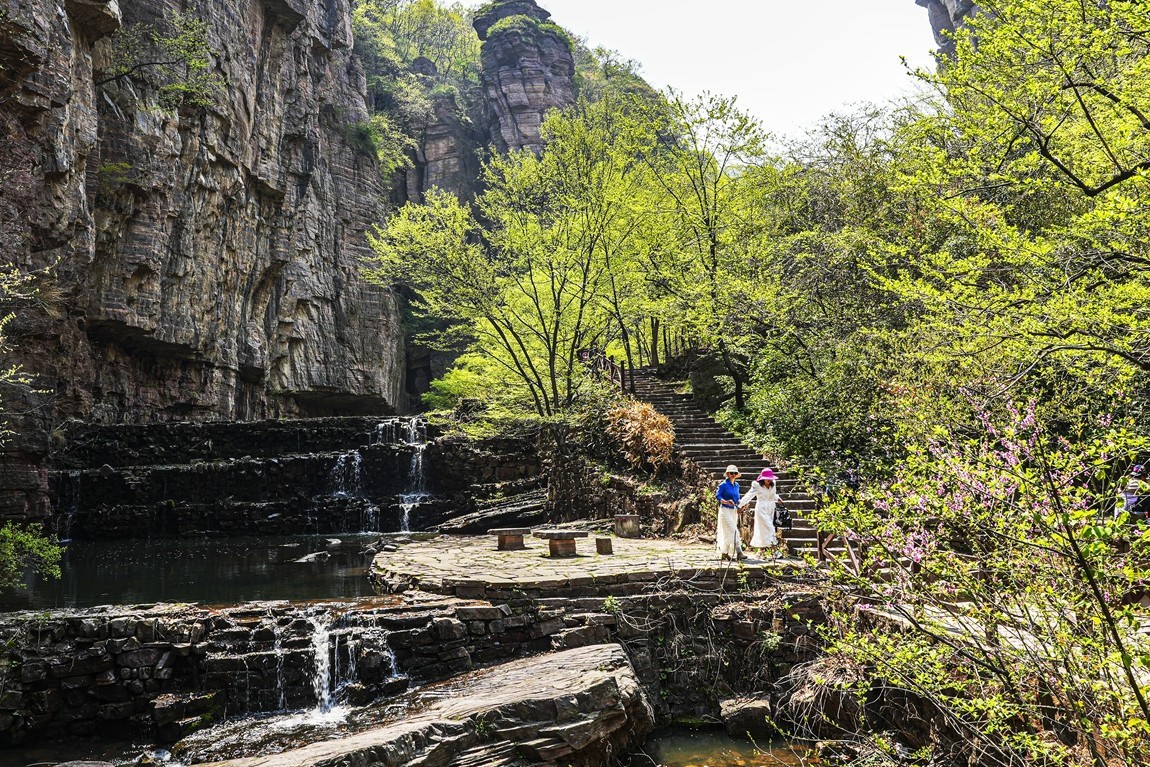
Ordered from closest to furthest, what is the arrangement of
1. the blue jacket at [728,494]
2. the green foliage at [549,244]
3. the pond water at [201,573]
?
the blue jacket at [728,494]
the pond water at [201,573]
the green foliage at [549,244]

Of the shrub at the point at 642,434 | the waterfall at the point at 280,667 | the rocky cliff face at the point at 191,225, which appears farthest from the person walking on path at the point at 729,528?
the rocky cliff face at the point at 191,225

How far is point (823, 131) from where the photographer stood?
20.4 meters

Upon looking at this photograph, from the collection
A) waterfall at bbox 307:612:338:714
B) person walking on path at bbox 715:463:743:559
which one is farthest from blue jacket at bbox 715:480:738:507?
waterfall at bbox 307:612:338:714

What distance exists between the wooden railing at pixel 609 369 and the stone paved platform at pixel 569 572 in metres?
7.69

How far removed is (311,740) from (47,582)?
10542mm

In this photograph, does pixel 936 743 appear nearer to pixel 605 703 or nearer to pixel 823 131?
pixel 605 703

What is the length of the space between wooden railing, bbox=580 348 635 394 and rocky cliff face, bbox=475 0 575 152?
26954 mm

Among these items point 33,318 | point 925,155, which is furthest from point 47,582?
point 925,155

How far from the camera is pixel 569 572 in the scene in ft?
29.3

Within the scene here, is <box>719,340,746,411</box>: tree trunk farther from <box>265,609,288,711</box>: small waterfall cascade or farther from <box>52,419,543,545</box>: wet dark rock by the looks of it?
<box>265,609,288,711</box>: small waterfall cascade

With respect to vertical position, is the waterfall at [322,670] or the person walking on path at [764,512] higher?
the person walking on path at [764,512]

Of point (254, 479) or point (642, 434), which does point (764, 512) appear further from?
point (254, 479)

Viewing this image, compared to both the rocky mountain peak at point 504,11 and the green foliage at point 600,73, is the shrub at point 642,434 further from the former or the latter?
the rocky mountain peak at point 504,11

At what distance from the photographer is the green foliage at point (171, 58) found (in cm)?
2366
